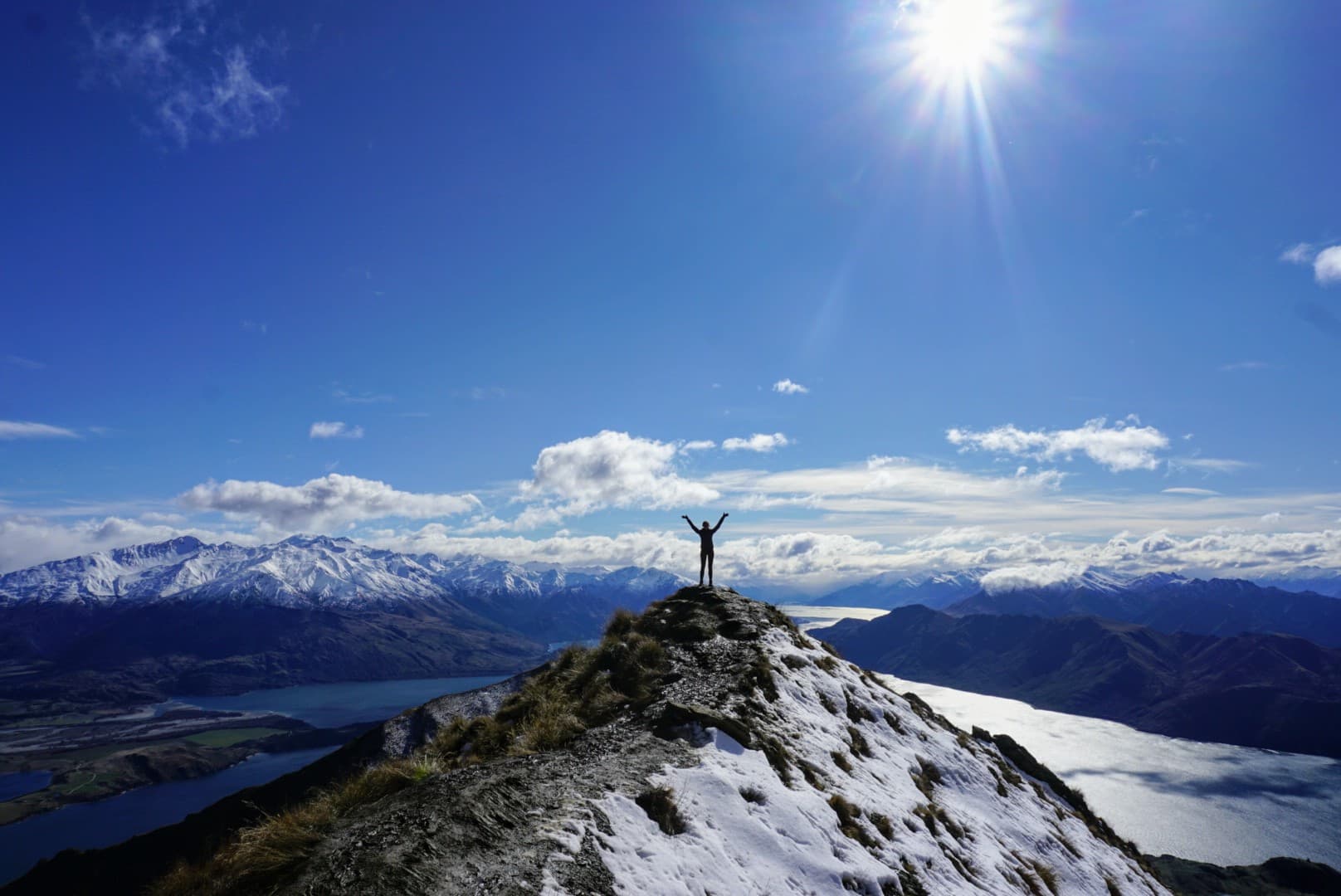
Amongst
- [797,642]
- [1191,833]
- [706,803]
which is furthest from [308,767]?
[1191,833]

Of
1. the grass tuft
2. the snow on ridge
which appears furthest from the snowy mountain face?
the grass tuft

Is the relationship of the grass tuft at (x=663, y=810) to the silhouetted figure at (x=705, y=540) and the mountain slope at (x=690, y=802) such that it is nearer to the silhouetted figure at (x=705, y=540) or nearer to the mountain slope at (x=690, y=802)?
the mountain slope at (x=690, y=802)

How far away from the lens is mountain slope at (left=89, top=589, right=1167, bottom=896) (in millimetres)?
9344

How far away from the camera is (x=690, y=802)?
12.4 meters

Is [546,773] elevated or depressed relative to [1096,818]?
elevated

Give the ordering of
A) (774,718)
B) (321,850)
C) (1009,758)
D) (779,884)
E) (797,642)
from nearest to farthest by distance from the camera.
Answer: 1. (321,850)
2. (779,884)
3. (774,718)
4. (797,642)
5. (1009,758)

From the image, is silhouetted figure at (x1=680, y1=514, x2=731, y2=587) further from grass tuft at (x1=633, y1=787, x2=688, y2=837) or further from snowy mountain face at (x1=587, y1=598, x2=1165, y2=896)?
grass tuft at (x1=633, y1=787, x2=688, y2=837)

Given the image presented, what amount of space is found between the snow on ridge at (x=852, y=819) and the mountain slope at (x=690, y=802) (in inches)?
2.5

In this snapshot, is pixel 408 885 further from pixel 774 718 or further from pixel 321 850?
pixel 774 718

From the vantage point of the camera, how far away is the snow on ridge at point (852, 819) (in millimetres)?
11141

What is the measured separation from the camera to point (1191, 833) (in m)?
171

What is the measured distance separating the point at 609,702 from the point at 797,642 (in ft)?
40.9

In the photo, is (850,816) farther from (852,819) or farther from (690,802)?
(690,802)

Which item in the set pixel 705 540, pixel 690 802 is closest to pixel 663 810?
pixel 690 802
